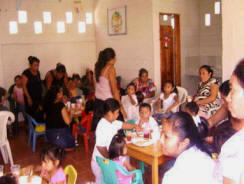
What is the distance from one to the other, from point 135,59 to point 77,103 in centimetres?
226

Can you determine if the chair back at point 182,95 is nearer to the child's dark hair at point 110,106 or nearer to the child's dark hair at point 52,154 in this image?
the child's dark hair at point 110,106

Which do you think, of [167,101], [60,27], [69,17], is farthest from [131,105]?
[69,17]

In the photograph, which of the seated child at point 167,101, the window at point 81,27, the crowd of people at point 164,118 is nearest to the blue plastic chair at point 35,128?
the crowd of people at point 164,118

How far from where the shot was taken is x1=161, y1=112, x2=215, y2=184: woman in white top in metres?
1.73

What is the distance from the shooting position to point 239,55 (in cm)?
404

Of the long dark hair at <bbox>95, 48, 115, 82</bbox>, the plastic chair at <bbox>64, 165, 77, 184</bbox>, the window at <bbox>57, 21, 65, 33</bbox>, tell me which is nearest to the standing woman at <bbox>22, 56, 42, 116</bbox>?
the window at <bbox>57, 21, 65, 33</bbox>

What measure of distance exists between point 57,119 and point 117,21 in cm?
361

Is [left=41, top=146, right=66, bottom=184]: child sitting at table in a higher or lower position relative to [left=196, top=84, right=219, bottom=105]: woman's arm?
lower

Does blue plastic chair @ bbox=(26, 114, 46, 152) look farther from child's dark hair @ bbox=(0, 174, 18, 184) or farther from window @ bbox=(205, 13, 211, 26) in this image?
window @ bbox=(205, 13, 211, 26)

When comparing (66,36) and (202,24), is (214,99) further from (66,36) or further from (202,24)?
(66,36)

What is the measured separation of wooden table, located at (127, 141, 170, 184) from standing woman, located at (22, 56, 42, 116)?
3121 mm

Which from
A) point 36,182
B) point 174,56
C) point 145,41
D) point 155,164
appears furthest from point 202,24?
point 36,182

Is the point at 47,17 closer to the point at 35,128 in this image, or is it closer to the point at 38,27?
the point at 38,27

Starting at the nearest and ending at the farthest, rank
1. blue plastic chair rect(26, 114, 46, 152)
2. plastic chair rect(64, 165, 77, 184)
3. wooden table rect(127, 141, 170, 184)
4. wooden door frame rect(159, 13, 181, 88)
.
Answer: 1. plastic chair rect(64, 165, 77, 184)
2. wooden table rect(127, 141, 170, 184)
3. blue plastic chair rect(26, 114, 46, 152)
4. wooden door frame rect(159, 13, 181, 88)
